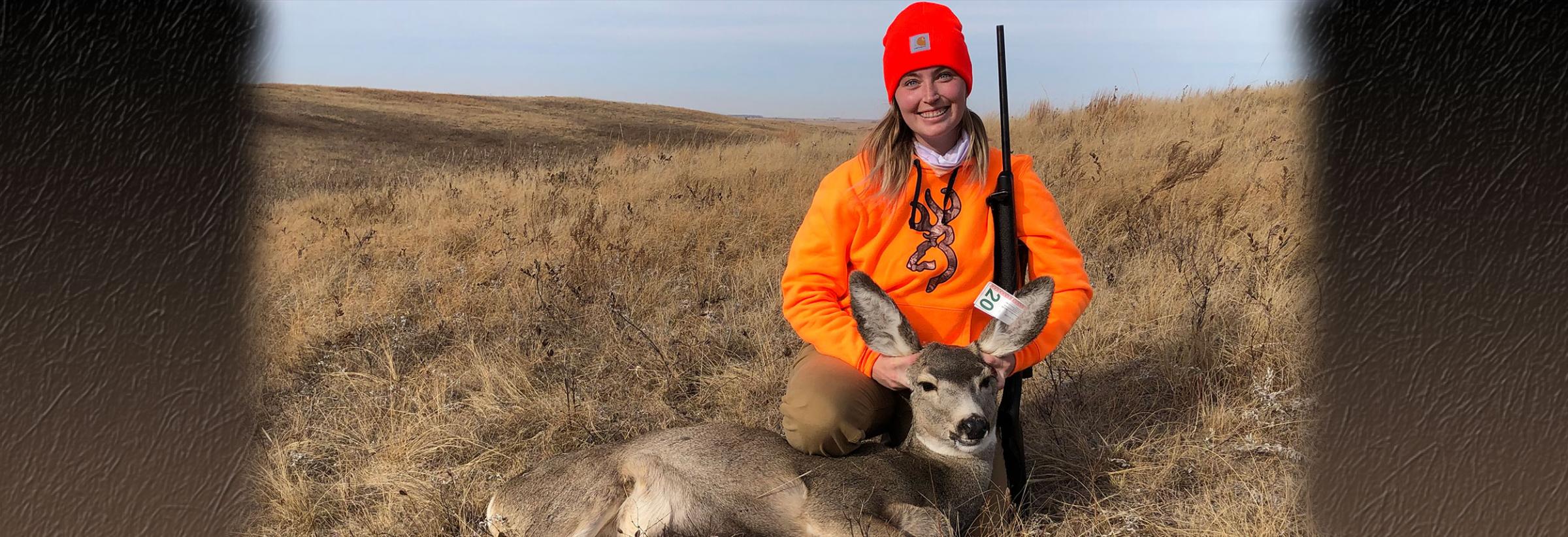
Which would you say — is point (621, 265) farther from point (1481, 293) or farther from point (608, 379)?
point (1481, 293)

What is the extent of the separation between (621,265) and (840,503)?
143 inches

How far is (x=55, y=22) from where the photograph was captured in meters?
1.52

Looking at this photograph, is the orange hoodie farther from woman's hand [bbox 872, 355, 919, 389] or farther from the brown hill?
the brown hill

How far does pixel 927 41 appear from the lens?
10.6ft

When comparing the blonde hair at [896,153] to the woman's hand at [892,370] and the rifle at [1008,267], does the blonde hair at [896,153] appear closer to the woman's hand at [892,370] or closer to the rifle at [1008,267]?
the rifle at [1008,267]

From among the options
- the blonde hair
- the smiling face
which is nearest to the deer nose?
the blonde hair

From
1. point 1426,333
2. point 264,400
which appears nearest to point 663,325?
point 264,400

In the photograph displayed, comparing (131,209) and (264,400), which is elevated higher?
(131,209)

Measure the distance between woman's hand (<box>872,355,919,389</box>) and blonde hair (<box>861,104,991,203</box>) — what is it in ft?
1.83

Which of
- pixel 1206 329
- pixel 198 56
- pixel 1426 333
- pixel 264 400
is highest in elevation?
pixel 198 56

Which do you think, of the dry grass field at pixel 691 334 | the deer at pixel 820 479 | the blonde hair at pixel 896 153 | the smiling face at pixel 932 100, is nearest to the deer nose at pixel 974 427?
the deer at pixel 820 479

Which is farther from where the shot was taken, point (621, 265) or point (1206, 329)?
point (621, 265)

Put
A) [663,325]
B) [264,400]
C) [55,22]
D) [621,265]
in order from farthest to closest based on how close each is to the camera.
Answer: [621,265]
[663,325]
[264,400]
[55,22]

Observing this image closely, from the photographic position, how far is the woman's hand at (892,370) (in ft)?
10.3
